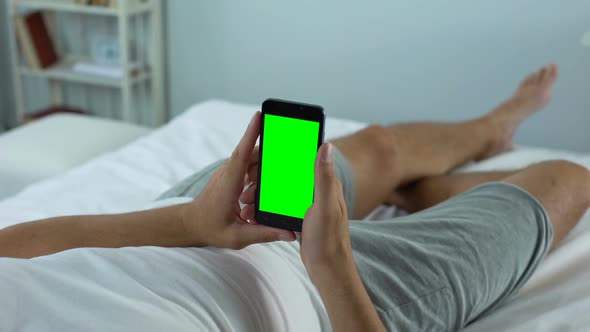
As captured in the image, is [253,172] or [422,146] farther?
[422,146]

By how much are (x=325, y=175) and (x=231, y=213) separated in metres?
0.20

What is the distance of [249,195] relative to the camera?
84 cm

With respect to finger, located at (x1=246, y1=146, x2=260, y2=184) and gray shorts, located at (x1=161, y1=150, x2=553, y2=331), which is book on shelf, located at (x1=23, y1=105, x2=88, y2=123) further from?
finger, located at (x1=246, y1=146, x2=260, y2=184)

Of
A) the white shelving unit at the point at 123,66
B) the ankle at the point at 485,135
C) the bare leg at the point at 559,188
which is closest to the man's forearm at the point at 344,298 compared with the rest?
the bare leg at the point at 559,188

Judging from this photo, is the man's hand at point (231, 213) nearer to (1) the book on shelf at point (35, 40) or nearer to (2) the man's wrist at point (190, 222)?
(2) the man's wrist at point (190, 222)

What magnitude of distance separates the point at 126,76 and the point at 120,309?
2.04 m

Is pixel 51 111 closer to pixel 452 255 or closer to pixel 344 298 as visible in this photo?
pixel 452 255

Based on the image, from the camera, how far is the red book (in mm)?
2719

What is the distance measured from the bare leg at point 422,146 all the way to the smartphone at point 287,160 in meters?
0.48

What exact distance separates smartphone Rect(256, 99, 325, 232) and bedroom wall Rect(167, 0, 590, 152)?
1.68 m

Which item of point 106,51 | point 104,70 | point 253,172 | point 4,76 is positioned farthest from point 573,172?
point 4,76

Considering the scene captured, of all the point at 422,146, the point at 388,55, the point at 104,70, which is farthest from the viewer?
the point at 104,70

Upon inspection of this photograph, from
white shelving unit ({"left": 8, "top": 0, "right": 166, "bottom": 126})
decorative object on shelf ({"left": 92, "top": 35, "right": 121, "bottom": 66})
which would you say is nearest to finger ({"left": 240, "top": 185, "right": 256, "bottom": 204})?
white shelving unit ({"left": 8, "top": 0, "right": 166, "bottom": 126})

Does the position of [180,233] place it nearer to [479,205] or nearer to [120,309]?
[120,309]
